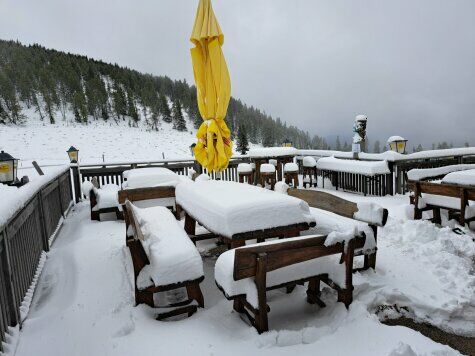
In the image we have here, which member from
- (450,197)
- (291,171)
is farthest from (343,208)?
(291,171)

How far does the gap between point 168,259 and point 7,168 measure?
3.69 m

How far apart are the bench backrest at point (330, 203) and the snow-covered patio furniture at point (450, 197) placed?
265cm

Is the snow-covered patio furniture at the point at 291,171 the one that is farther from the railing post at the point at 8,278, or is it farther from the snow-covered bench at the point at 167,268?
the railing post at the point at 8,278

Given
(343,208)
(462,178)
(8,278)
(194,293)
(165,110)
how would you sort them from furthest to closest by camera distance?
(165,110), (462,178), (343,208), (194,293), (8,278)

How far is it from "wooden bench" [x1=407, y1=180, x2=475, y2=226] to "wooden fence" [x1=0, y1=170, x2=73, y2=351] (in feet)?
21.4

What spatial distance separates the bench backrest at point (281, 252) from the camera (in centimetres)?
259

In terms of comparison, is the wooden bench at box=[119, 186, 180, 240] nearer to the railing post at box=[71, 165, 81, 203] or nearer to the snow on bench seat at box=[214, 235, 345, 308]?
the snow on bench seat at box=[214, 235, 345, 308]

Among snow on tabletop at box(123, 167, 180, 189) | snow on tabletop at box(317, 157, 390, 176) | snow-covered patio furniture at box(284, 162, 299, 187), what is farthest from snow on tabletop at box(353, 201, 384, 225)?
snow-covered patio furniture at box(284, 162, 299, 187)

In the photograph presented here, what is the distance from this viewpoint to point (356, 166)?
30.7 ft

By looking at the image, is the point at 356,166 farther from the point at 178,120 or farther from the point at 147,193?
the point at 178,120

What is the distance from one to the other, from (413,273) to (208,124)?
380 centimetres

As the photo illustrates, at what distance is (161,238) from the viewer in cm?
341

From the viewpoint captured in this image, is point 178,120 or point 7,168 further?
point 178,120

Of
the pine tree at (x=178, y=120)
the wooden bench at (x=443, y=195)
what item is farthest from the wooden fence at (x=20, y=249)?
the pine tree at (x=178, y=120)
